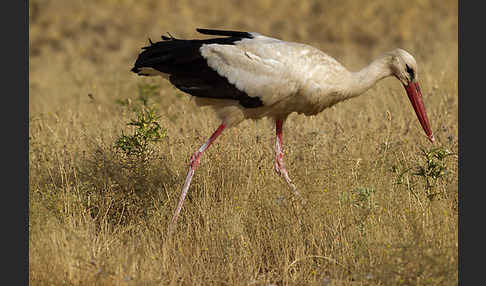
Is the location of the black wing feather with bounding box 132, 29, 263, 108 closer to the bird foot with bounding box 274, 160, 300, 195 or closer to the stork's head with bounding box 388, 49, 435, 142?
the bird foot with bounding box 274, 160, 300, 195

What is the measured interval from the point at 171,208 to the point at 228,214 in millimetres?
638

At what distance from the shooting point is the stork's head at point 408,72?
5523 millimetres

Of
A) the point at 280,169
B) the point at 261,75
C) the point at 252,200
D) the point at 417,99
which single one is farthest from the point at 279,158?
the point at 417,99

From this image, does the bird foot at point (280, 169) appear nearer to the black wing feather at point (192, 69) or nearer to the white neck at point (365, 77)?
the black wing feather at point (192, 69)

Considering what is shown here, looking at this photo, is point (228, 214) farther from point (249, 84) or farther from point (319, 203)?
point (249, 84)

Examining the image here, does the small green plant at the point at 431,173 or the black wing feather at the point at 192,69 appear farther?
the black wing feather at the point at 192,69

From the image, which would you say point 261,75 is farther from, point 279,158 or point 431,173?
point 431,173

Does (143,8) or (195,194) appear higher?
(143,8)

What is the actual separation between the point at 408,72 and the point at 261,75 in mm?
1299

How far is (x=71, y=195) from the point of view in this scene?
540cm

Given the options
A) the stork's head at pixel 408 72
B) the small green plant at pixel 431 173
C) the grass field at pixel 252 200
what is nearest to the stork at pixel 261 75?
the stork's head at pixel 408 72

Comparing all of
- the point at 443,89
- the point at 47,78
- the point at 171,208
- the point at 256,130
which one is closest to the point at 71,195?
the point at 171,208

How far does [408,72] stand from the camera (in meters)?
5.61

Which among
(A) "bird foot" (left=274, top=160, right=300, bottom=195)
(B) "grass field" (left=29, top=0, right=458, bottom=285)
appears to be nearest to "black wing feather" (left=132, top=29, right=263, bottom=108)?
(B) "grass field" (left=29, top=0, right=458, bottom=285)
